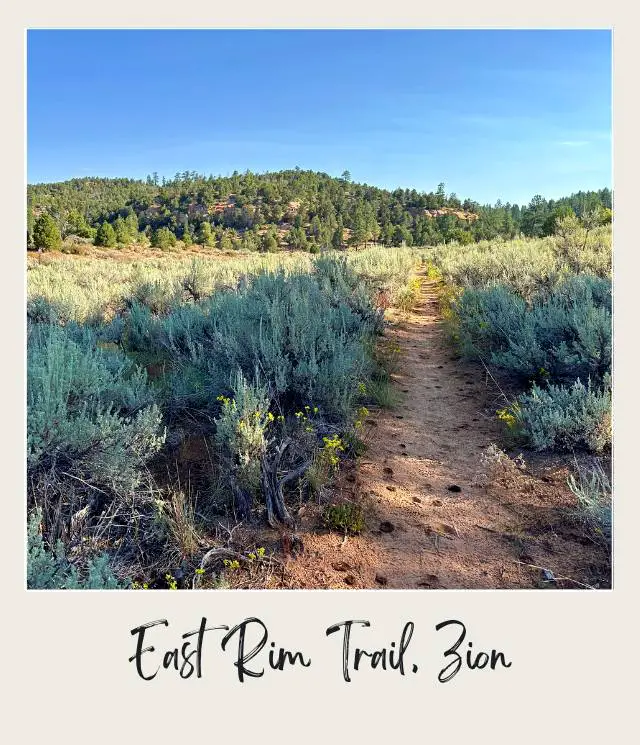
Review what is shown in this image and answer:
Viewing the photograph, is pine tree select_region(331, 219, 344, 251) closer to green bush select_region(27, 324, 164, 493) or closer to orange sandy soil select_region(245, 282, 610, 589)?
orange sandy soil select_region(245, 282, 610, 589)

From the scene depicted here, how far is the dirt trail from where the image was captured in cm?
280

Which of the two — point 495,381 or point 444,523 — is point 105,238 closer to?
point 495,381

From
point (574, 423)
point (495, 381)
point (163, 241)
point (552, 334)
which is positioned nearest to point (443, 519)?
point (574, 423)

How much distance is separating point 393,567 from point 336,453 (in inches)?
48.6

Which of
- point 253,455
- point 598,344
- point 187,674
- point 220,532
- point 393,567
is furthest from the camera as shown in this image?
point 598,344

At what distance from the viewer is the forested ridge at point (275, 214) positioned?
43.6 m

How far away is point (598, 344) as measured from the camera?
4938 mm

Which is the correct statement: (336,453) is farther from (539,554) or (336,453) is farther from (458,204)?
(458,204)

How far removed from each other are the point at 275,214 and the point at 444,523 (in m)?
58.2

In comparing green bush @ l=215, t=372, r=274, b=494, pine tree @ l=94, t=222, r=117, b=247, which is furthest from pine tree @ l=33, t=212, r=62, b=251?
green bush @ l=215, t=372, r=274, b=494

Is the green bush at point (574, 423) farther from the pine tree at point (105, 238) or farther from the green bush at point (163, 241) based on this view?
the green bush at point (163, 241)

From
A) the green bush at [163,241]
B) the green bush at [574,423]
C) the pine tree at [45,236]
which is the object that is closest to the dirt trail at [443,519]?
the green bush at [574,423]

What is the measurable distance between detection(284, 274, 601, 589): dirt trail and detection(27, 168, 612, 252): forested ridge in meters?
32.7

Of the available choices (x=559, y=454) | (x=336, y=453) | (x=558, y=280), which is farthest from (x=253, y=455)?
(x=558, y=280)
